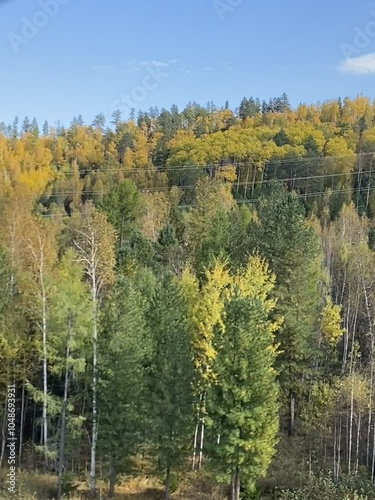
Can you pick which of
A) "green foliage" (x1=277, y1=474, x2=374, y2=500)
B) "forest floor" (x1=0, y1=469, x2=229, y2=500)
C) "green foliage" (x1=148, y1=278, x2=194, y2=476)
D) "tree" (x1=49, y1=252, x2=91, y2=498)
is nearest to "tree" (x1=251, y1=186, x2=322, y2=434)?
"green foliage" (x1=277, y1=474, x2=374, y2=500)

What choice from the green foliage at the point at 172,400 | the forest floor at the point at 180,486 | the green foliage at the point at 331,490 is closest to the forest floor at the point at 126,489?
the forest floor at the point at 180,486

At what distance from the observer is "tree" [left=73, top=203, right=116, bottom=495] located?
18.8m

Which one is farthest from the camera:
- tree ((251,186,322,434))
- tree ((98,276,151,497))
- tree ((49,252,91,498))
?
tree ((251,186,322,434))

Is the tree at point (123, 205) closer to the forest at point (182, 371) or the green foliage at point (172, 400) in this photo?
the forest at point (182, 371)

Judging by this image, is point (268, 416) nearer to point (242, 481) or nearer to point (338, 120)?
point (242, 481)

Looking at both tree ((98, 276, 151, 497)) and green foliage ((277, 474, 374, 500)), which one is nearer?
green foliage ((277, 474, 374, 500))

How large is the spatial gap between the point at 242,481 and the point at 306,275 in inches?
420

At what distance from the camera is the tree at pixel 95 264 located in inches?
739

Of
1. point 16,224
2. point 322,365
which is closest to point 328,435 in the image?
point 322,365

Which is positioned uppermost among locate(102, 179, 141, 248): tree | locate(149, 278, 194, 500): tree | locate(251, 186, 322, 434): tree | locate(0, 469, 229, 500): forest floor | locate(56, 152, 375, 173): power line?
locate(56, 152, 375, 173): power line

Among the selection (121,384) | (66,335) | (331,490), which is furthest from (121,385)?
(331,490)

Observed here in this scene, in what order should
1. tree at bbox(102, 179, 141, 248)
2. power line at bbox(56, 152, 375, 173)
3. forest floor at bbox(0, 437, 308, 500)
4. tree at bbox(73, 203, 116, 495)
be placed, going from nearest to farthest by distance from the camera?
1. tree at bbox(73, 203, 116, 495)
2. forest floor at bbox(0, 437, 308, 500)
3. tree at bbox(102, 179, 141, 248)
4. power line at bbox(56, 152, 375, 173)

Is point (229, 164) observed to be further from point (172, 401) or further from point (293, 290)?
point (172, 401)

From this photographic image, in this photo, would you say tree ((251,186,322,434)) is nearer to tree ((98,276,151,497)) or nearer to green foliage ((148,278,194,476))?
green foliage ((148,278,194,476))
